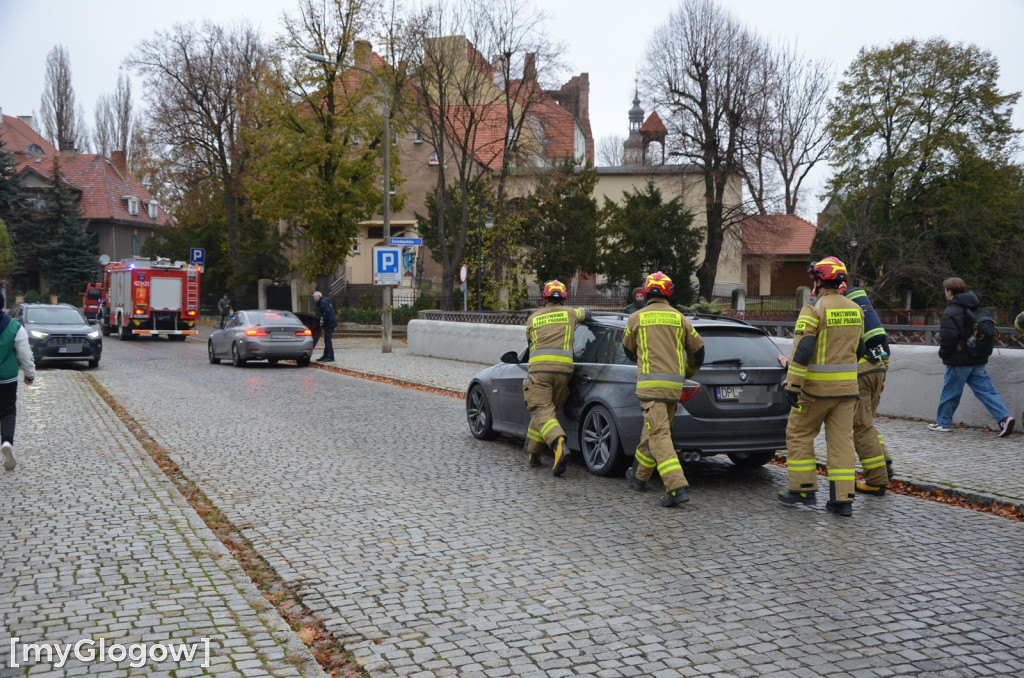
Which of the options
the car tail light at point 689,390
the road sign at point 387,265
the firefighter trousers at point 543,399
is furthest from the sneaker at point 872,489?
the road sign at point 387,265

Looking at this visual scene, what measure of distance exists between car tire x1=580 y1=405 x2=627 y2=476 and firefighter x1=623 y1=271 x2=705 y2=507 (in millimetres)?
569

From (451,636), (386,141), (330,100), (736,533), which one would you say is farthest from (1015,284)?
(451,636)

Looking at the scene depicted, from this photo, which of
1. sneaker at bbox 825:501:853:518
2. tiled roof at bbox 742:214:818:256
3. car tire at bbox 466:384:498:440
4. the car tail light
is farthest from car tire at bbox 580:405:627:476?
tiled roof at bbox 742:214:818:256

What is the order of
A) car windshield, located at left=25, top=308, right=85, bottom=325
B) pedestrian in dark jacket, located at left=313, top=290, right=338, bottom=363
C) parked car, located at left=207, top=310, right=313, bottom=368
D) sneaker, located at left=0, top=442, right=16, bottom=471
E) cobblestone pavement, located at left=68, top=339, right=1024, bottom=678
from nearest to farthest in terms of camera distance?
1. cobblestone pavement, located at left=68, top=339, right=1024, bottom=678
2. sneaker, located at left=0, top=442, right=16, bottom=471
3. parked car, located at left=207, top=310, right=313, bottom=368
4. car windshield, located at left=25, top=308, right=85, bottom=325
5. pedestrian in dark jacket, located at left=313, top=290, right=338, bottom=363

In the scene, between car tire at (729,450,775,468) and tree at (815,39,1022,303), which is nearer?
car tire at (729,450,775,468)

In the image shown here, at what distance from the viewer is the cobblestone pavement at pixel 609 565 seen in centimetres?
429

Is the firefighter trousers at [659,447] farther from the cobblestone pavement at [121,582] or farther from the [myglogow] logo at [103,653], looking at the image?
the [myglogow] logo at [103,653]

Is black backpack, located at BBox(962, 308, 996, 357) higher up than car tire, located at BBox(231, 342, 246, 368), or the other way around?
black backpack, located at BBox(962, 308, 996, 357)

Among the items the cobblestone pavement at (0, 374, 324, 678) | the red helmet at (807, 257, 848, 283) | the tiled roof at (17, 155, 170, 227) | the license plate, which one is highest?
the tiled roof at (17, 155, 170, 227)

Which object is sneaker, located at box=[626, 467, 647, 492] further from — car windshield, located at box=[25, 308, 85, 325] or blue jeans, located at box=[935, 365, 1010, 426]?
car windshield, located at box=[25, 308, 85, 325]

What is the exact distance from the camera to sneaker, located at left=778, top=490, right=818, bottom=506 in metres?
7.26

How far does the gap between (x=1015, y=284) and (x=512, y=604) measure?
118 ft

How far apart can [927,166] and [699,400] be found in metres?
37.8

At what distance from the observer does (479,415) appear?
11.0 meters
